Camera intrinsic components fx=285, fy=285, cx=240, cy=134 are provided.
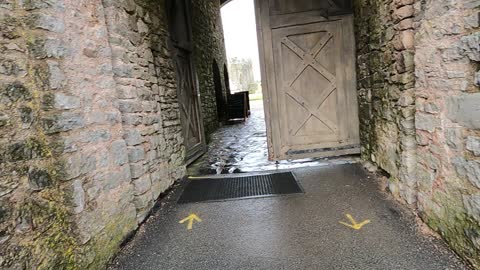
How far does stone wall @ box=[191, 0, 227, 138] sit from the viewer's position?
7.40 meters

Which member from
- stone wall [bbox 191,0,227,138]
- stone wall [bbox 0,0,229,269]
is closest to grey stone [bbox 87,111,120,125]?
stone wall [bbox 0,0,229,269]

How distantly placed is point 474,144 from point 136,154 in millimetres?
2639

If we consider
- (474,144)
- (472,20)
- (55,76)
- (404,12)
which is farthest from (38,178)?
(404,12)

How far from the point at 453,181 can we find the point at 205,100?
6595 mm

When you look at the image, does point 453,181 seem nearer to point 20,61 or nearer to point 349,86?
point 349,86

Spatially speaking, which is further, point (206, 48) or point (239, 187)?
point (206, 48)

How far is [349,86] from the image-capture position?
161 inches

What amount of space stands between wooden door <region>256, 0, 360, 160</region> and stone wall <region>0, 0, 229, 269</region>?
183 centimetres

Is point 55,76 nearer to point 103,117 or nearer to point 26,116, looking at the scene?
point 26,116

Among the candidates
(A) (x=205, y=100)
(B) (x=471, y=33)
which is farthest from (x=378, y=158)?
(A) (x=205, y=100)

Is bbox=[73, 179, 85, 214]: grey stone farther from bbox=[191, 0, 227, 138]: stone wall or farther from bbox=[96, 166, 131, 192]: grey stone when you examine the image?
bbox=[191, 0, 227, 138]: stone wall

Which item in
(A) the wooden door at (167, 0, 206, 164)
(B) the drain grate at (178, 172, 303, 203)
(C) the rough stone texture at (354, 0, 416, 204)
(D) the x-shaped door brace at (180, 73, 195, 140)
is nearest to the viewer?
(C) the rough stone texture at (354, 0, 416, 204)

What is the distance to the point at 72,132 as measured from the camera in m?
1.99

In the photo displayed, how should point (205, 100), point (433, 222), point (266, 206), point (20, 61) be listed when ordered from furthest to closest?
point (205, 100) → point (266, 206) → point (433, 222) → point (20, 61)
